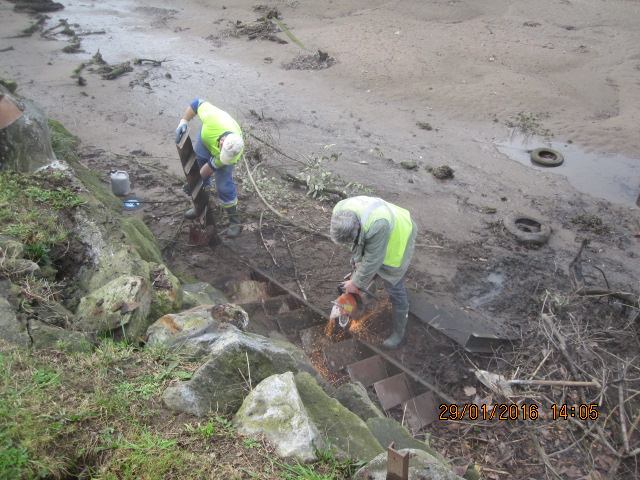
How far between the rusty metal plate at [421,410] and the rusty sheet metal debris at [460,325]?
0.74 metres

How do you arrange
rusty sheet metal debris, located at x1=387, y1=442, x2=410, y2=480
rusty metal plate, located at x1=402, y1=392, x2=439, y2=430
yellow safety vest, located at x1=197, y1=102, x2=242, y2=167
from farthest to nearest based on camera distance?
yellow safety vest, located at x1=197, y1=102, x2=242, y2=167, rusty metal plate, located at x1=402, y1=392, x2=439, y2=430, rusty sheet metal debris, located at x1=387, y1=442, x2=410, y2=480

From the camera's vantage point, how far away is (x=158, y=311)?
11.8ft

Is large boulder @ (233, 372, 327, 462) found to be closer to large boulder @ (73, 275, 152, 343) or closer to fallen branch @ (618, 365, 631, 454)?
large boulder @ (73, 275, 152, 343)

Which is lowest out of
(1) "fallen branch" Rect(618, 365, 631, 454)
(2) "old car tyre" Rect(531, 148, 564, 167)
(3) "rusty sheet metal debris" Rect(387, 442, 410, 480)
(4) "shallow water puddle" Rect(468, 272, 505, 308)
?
(4) "shallow water puddle" Rect(468, 272, 505, 308)

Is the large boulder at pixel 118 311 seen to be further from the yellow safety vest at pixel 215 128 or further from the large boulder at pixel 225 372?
the yellow safety vest at pixel 215 128

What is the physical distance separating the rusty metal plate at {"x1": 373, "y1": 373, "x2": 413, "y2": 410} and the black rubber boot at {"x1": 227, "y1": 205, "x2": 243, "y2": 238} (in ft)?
9.84

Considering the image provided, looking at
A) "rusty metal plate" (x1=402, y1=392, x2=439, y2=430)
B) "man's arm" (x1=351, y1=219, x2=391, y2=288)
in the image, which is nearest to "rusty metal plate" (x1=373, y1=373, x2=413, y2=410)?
"rusty metal plate" (x1=402, y1=392, x2=439, y2=430)

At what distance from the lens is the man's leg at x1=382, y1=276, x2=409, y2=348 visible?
4.55 meters

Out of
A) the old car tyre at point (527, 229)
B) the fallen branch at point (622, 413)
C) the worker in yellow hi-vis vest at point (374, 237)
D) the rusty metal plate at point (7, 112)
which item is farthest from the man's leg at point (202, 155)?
the fallen branch at point (622, 413)

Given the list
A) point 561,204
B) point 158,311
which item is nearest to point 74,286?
point 158,311

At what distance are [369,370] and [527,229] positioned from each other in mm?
3532

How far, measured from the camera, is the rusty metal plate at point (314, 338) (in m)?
4.66

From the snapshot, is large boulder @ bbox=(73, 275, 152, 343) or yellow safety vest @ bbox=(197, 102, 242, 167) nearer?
large boulder @ bbox=(73, 275, 152, 343)

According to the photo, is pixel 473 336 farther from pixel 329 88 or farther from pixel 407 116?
pixel 329 88
